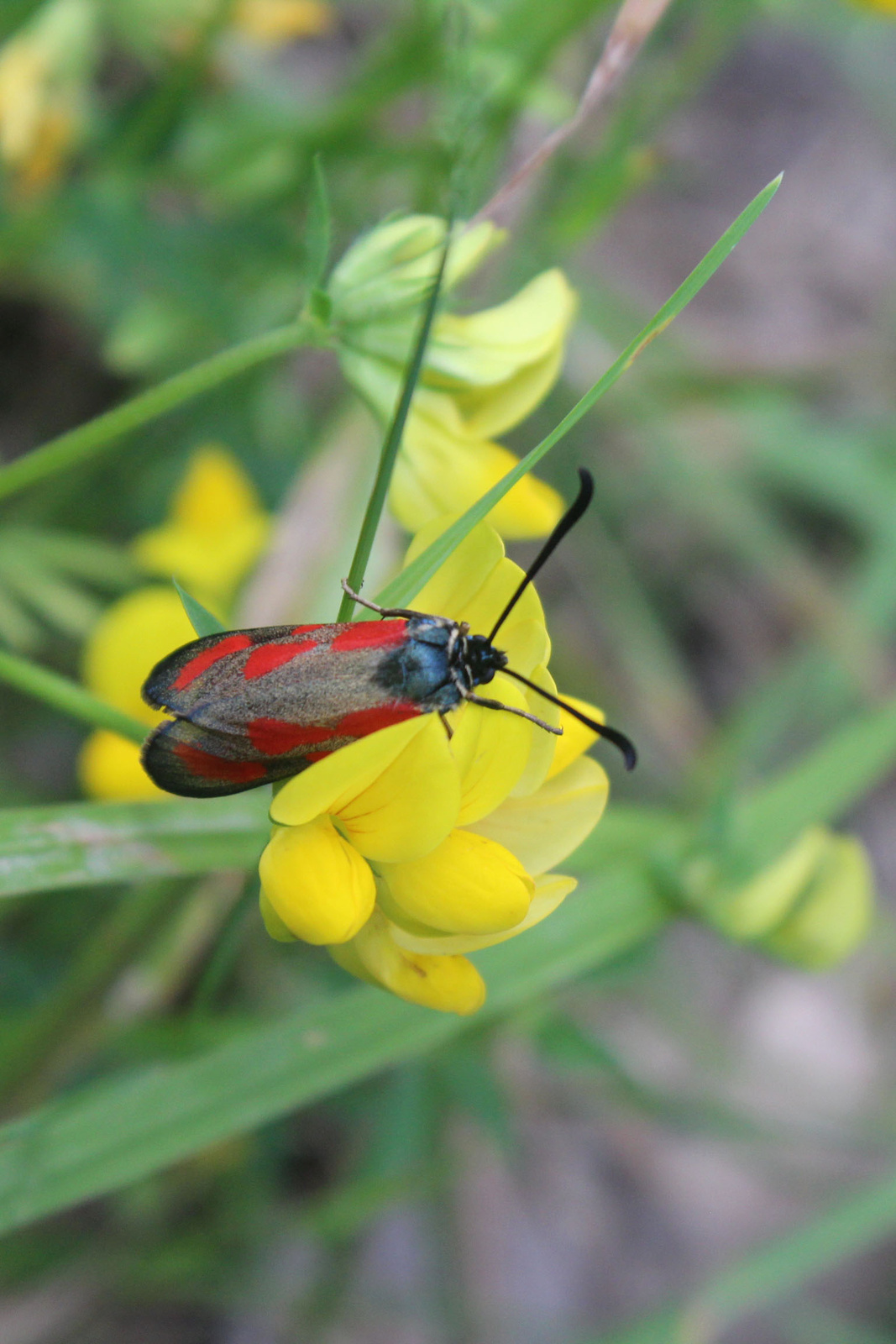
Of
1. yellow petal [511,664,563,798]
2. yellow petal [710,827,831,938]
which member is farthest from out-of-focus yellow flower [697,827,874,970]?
yellow petal [511,664,563,798]

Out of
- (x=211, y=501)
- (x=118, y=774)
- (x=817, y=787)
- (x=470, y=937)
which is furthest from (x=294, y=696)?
(x=817, y=787)

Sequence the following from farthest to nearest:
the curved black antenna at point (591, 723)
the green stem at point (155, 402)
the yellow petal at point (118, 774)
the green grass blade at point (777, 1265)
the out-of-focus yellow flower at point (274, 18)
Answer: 1. the out-of-focus yellow flower at point (274, 18)
2. the green grass blade at point (777, 1265)
3. the yellow petal at point (118, 774)
4. the green stem at point (155, 402)
5. the curved black antenna at point (591, 723)

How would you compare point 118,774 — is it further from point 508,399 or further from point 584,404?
point 584,404

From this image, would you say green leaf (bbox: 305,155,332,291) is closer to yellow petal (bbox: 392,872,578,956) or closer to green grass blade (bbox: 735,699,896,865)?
yellow petal (bbox: 392,872,578,956)

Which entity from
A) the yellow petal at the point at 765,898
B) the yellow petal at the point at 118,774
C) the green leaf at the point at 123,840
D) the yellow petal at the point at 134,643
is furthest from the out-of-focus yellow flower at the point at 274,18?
the yellow petal at the point at 765,898

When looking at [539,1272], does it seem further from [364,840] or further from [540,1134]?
→ [364,840]

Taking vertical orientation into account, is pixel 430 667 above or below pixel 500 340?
below

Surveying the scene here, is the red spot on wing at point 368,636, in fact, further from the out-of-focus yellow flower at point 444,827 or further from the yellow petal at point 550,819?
the yellow petal at point 550,819
